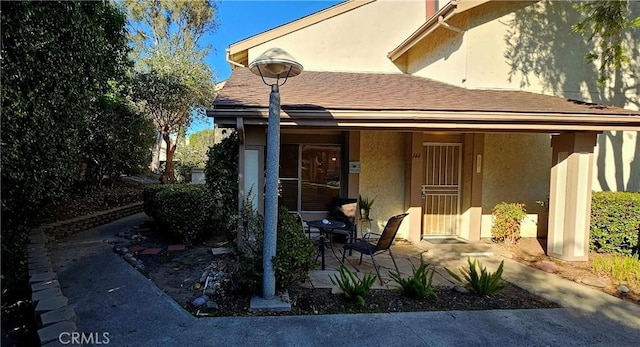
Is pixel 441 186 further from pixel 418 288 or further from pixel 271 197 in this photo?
pixel 271 197

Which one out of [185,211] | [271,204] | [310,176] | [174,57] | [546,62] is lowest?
[185,211]

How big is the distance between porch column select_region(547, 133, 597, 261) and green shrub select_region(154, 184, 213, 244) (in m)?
6.80

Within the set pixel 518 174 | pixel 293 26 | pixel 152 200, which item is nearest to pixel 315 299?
pixel 152 200

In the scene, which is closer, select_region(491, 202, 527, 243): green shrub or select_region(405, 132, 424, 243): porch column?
select_region(491, 202, 527, 243): green shrub

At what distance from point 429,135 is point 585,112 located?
299 centimetres

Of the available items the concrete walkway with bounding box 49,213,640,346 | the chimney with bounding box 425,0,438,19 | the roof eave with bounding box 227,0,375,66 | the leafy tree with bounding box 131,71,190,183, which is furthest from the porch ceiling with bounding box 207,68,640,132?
the leafy tree with bounding box 131,71,190,183

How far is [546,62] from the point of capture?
8.05m

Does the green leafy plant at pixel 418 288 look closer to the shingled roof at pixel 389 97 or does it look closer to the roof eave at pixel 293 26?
the shingled roof at pixel 389 97

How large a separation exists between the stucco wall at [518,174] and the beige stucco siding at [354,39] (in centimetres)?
400

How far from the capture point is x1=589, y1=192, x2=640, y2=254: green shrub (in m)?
6.72

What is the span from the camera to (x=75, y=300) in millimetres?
4297

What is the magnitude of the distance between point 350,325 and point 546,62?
25.7 feet

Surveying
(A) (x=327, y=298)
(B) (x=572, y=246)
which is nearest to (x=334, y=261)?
(A) (x=327, y=298)

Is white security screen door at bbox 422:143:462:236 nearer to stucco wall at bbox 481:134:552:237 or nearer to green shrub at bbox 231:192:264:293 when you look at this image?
stucco wall at bbox 481:134:552:237
